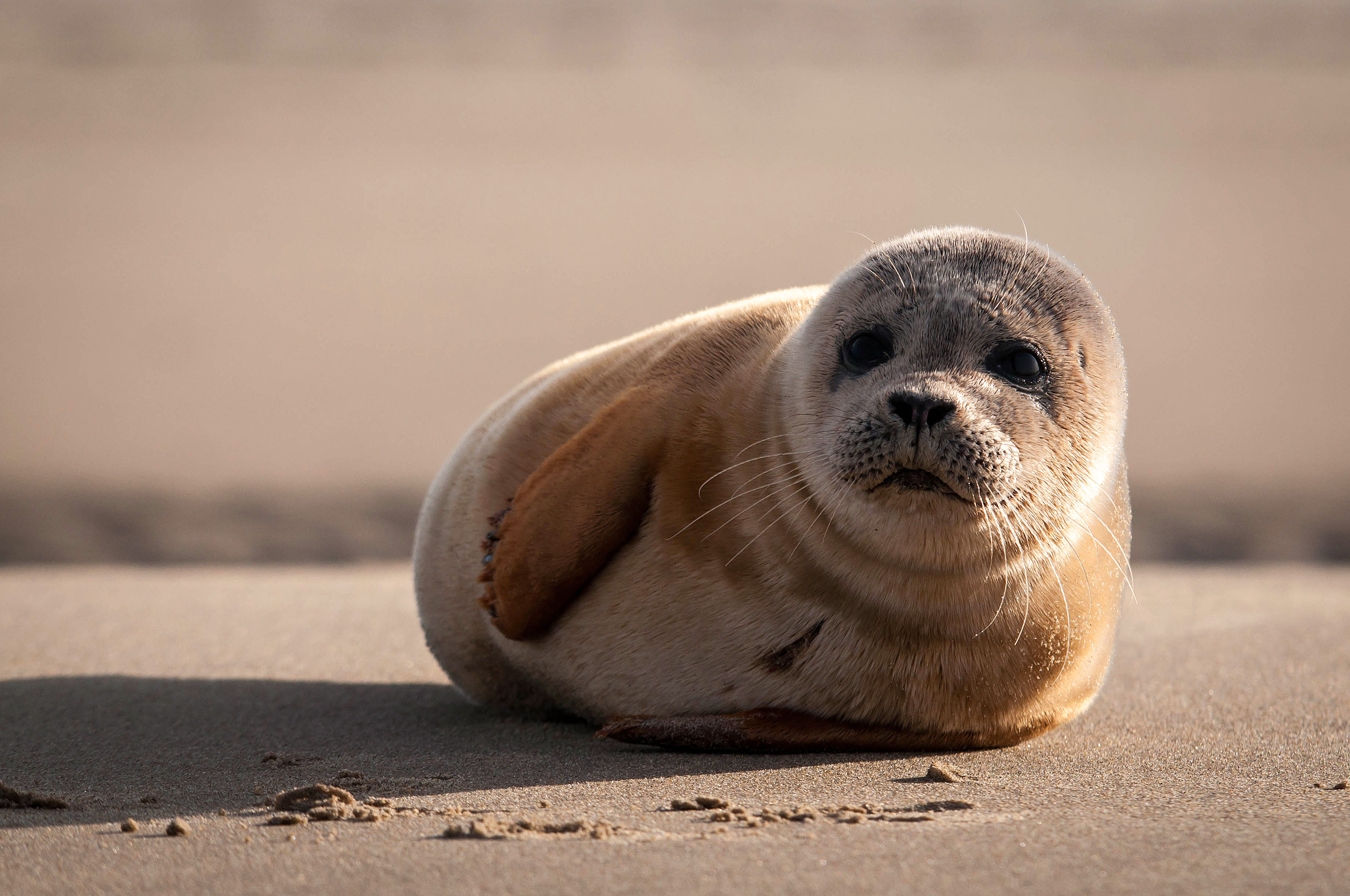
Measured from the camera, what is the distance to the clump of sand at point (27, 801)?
2568 mm

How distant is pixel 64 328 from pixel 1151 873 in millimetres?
13279

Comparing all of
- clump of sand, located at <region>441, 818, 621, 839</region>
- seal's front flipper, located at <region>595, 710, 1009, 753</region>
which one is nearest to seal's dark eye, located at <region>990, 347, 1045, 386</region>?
seal's front flipper, located at <region>595, 710, 1009, 753</region>

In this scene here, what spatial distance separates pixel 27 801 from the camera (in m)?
2.58

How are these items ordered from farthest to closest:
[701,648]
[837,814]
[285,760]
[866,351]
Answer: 1. [701,648]
2. [866,351]
3. [285,760]
4. [837,814]

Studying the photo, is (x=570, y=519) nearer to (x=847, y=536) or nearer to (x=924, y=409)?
(x=847, y=536)

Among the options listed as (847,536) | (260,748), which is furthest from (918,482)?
(260,748)

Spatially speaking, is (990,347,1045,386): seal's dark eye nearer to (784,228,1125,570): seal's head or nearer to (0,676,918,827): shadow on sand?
(784,228,1125,570): seal's head

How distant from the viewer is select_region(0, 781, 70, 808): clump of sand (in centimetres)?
257

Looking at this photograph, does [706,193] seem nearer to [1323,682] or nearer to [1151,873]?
[1323,682]

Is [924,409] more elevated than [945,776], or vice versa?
[924,409]

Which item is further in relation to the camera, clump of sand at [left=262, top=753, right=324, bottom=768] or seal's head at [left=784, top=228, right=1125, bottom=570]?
clump of sand at [left=262, top=753, right=324, bottom=768]

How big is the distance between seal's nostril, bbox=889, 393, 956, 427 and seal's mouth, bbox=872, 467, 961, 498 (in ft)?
0.34

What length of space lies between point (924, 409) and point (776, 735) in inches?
34.6

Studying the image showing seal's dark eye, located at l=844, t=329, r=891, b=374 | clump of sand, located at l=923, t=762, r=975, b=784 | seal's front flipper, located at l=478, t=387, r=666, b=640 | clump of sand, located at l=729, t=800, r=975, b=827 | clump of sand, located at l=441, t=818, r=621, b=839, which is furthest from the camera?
seal's front flipper, located at l=478, t=387, r=666, b=640
